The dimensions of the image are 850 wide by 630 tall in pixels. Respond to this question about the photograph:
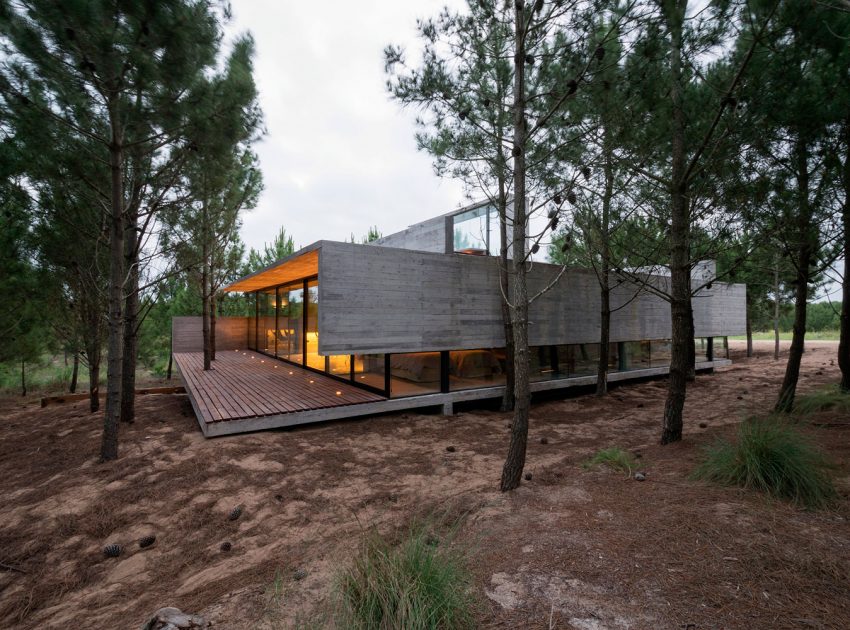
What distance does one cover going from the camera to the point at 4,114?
475 cm

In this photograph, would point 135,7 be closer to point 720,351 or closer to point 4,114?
point 4,114

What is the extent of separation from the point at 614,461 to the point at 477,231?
6.48m

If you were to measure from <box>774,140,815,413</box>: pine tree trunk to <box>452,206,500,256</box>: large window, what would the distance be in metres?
5.19

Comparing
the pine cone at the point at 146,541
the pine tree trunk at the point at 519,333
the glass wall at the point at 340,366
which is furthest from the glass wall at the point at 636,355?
the pine cone at the point at 146,541

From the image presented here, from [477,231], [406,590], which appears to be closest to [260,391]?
[477,231]

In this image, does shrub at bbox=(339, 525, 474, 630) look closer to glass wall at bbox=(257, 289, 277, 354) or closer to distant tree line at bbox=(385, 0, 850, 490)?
distant tree line at bbox=(385, 0, 850, 490)

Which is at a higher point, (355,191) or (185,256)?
(355,191)

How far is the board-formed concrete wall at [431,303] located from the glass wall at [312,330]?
3.52 m

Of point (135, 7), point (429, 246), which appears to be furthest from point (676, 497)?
point (429, 246)

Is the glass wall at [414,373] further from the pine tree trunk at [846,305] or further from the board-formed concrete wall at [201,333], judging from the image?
the board-formed concrete wall at [201,333]

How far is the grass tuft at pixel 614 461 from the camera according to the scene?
4.36m

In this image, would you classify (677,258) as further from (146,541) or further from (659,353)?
(659,353)

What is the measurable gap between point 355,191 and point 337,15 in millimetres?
64769

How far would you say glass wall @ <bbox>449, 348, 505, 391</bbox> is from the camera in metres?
8.98
